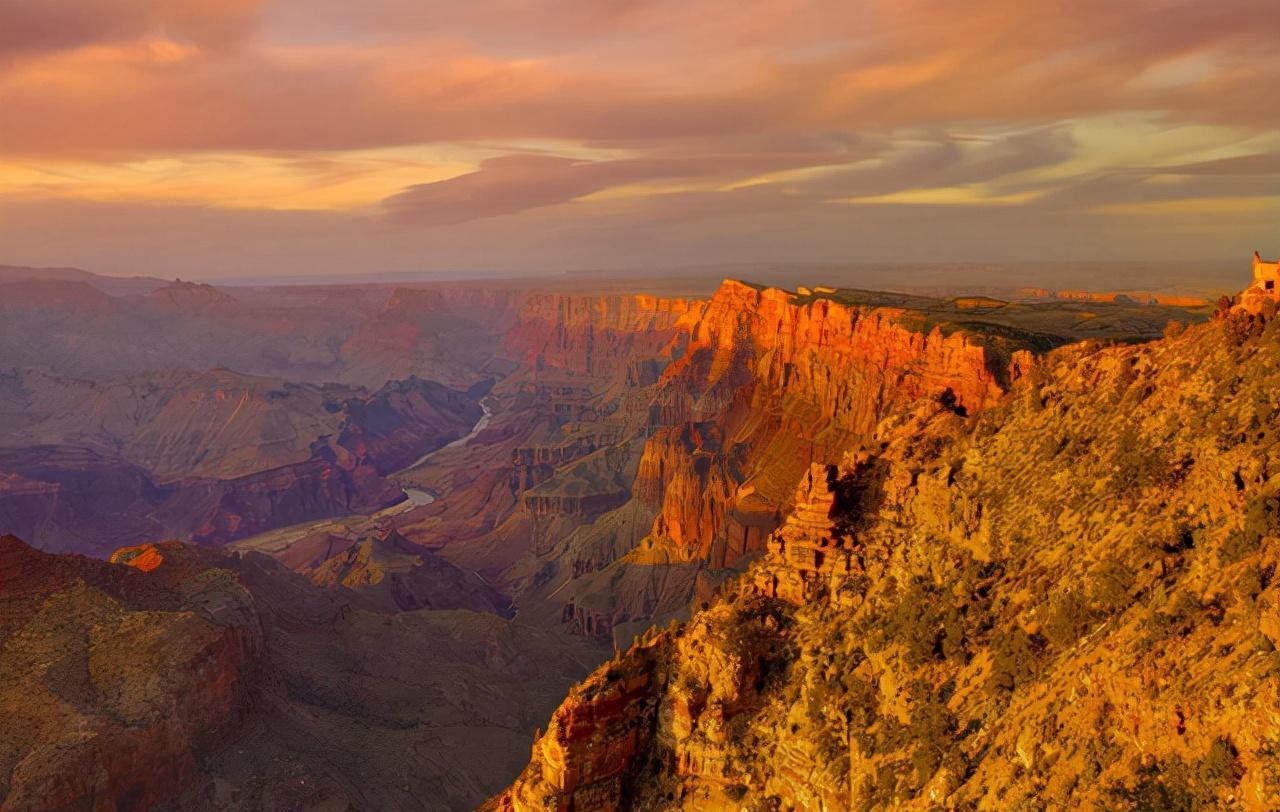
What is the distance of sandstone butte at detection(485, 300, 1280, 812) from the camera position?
22750 millimetres

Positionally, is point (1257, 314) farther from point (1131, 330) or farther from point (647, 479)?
point (647, 479)

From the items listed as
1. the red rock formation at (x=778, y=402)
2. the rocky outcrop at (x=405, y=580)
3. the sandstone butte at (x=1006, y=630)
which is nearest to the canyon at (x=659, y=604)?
the sandstone butte at (x=1006, y=630)

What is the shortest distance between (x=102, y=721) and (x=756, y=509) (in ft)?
264

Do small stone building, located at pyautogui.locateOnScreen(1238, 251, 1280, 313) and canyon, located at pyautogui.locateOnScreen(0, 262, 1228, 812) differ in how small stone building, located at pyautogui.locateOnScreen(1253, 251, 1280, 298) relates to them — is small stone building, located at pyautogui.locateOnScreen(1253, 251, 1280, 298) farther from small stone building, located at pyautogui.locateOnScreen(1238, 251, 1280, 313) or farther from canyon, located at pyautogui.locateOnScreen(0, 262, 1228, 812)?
canyon, located at pyautogui.locateOnScreen(0, 262, 1228, 812)

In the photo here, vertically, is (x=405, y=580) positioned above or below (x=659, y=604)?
below

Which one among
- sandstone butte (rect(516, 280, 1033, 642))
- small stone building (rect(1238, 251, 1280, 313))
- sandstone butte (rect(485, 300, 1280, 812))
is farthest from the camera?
sandstone butte (rect(516, 280, 1033, 642))

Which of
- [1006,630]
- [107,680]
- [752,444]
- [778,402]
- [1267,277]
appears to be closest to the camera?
[1006,630]

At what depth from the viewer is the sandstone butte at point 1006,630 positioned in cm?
2275

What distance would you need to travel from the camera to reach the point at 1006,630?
2989cm

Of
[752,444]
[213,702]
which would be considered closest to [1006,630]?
[213,702]

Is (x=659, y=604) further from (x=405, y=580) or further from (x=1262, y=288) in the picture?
(x=1262, y=288)

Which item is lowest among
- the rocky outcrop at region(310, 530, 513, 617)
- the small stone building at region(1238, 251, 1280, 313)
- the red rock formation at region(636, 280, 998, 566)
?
the rocky outcrop at region(310, 530, 513, 617)

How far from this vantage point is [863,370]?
391 ft

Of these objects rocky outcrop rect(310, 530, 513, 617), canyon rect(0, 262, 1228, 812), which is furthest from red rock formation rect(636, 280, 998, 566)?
rocky outcrop rect(310, 530, 513, 617)
